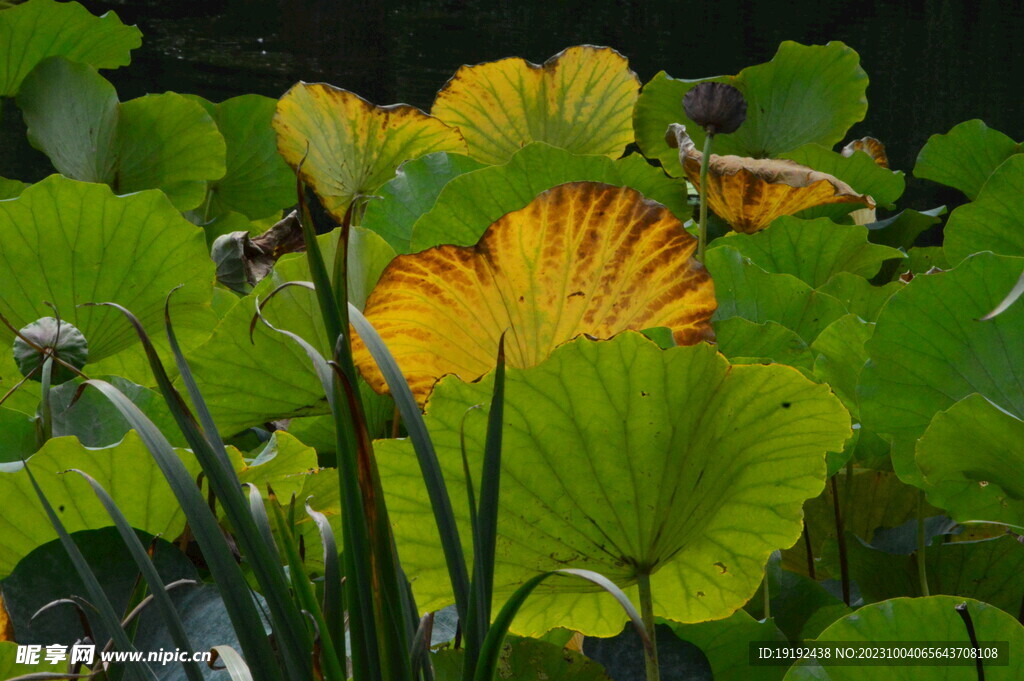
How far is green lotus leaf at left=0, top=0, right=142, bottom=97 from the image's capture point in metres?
0.71

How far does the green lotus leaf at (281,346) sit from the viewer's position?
431mm

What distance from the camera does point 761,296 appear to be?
0.49 m

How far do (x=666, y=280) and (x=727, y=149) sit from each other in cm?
43

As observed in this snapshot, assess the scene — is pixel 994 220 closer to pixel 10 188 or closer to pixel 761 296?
pixel 761 296

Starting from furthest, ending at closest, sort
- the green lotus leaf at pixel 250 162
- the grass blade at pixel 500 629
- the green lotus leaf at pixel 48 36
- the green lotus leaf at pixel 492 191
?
the green lotus leaf at pixel 250 162
the green lotus leaf at pixel 48 36
the green lotus leaf at pixel 492 191
the grass blade at pixel 500 629

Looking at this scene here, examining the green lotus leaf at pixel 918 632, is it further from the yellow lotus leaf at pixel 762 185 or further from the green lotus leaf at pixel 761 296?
the yellow lotus leaf at pixel 762 185

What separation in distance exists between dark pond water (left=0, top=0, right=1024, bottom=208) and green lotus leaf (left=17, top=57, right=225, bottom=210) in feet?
6.73

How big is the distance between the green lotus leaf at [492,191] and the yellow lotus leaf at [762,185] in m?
0.10

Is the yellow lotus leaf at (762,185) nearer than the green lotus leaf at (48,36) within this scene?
Yes

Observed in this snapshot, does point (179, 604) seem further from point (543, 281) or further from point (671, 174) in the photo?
point (671, 174)

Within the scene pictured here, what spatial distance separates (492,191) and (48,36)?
1.45 feet

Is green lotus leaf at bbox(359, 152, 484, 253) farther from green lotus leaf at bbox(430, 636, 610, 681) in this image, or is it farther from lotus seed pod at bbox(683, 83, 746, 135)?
green lotus leaf at bbox(430, 636, 610, 681)

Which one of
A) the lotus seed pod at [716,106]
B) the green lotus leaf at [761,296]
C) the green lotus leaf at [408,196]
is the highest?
the lotus seed pod at [716,106]

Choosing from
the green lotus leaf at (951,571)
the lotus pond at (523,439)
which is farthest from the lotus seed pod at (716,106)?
the green lotus leaf at (951,571)
